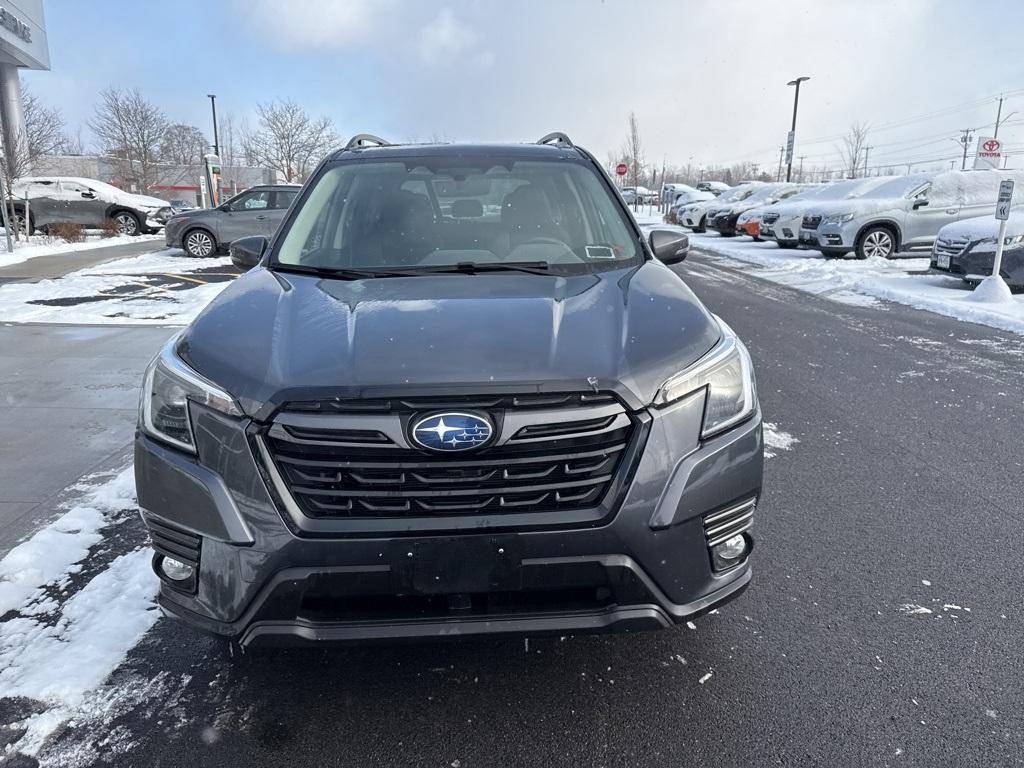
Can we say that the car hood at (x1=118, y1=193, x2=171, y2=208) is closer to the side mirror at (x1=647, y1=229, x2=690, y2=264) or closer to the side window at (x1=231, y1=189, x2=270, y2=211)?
the side window at (x1=231, y1=189, x2=270, y2=211)

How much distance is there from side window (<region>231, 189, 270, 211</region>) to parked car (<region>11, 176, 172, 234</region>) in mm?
9548

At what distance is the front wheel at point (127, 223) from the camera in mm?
24362

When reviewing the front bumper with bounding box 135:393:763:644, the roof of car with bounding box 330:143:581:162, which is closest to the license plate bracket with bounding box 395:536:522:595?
the front bumper with bounding box 135:393:763:644

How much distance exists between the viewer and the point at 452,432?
6.34ft

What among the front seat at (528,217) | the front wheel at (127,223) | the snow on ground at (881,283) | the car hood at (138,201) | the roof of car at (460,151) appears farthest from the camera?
the front wheel at (127,223)

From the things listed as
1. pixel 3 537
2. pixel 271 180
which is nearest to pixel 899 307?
pixel 3 537

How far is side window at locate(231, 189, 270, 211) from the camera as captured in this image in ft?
54.2

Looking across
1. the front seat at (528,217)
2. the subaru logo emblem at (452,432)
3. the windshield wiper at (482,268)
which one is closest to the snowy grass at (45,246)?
the front seat at (528,217)

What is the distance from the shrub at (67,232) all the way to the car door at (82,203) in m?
2.16

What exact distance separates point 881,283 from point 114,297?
41.6 feet

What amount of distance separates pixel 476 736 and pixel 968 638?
1.84 meters

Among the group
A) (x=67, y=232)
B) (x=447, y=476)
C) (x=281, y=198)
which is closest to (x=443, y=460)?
(x=447, y=476)

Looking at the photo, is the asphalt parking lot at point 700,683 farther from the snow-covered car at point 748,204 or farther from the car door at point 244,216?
the snow-covered car at point 748,204

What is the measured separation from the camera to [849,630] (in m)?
Result: 2.65
